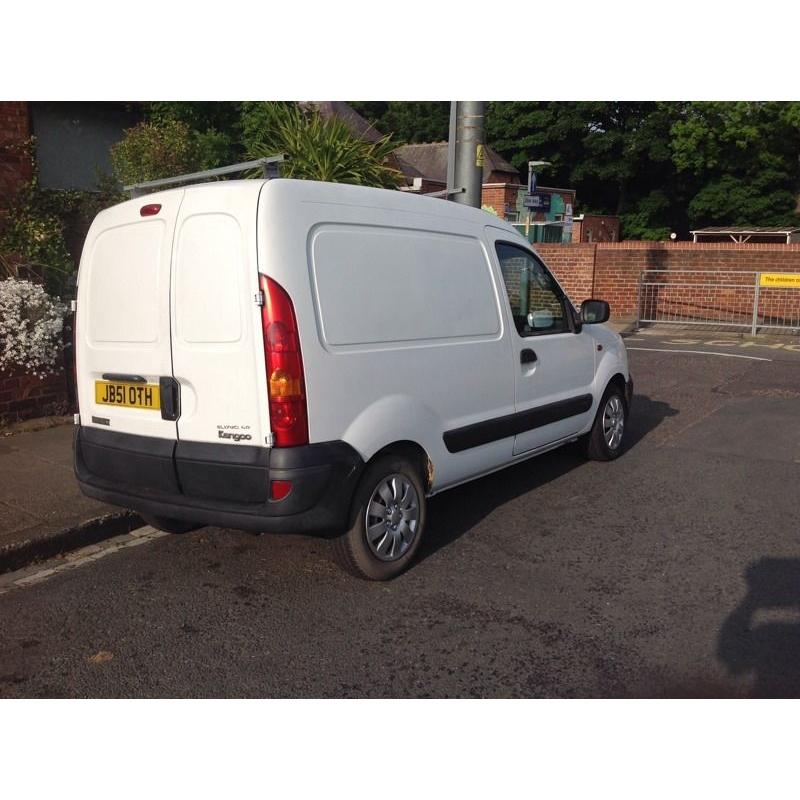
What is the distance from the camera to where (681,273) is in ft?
60.4

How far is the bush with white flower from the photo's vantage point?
677 cm

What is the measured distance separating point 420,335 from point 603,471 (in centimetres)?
270

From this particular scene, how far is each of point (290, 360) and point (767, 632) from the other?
2.52 m

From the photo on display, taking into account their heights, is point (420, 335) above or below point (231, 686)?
above

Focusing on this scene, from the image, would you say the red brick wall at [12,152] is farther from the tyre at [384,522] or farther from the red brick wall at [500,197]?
the red brick wall at [500,197]

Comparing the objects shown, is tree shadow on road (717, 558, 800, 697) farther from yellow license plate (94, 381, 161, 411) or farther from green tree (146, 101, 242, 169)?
green tree (146, 101, 242, 169)

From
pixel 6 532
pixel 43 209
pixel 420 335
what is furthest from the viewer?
pixel 43 209

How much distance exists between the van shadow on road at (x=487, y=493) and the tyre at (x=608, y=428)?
20cm

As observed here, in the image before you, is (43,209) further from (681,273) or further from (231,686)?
(681,273)

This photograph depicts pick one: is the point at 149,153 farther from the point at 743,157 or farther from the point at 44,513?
the point at 743,157

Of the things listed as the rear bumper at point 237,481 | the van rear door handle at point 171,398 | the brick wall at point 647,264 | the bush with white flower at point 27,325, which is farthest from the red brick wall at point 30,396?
the brick wall at point 647,264

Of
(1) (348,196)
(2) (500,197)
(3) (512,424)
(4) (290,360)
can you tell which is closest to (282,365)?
(4) (290,360)

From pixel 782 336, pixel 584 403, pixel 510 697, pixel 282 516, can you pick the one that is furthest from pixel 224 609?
pixel 782 336

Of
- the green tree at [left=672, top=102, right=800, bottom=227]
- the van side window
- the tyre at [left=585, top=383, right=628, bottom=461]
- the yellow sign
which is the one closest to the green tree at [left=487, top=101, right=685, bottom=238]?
the green tree at [left=672, top=102, right=800, bottom=227]
